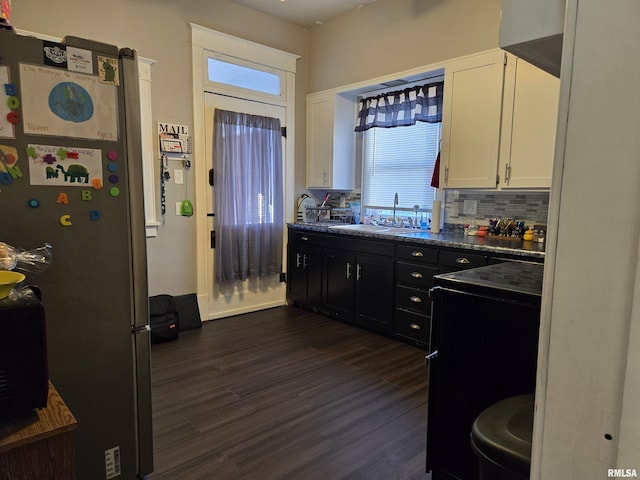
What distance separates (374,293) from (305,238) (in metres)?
1.07

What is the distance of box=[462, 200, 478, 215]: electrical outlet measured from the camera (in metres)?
3.68

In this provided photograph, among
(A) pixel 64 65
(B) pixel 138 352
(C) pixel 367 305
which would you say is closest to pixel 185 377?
(B) pixel 138 352

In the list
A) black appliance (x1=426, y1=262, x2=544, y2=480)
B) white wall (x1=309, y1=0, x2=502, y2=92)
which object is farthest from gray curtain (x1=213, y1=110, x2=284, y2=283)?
black appliance (x1=426, y1=262, x2=544, y2=480)

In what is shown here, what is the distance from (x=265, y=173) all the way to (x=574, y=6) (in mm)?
3813

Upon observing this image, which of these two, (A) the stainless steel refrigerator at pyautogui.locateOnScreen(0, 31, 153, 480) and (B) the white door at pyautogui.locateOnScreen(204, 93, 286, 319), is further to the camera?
(B) the white door at pyautogui.locateOnScreen(204, 93, 286, 319)

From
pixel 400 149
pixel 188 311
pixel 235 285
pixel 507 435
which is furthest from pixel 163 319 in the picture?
pixel 507 435

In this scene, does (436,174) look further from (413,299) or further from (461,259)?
(413,299)

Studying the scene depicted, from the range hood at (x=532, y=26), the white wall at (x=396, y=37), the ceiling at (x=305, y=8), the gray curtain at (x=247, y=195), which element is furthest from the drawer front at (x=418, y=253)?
the ceiling at (x=305, y=8)

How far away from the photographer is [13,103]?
1358mm

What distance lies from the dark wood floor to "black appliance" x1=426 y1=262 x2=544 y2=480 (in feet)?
1.08

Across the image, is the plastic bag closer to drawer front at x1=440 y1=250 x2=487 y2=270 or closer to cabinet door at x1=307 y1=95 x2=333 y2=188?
drawer front at x1=440 y1=250 x2=487 y2=270

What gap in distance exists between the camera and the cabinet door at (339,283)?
13.0 feet

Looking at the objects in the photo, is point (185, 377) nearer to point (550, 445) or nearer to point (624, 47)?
point (550, 445)

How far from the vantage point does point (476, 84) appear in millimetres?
3268
